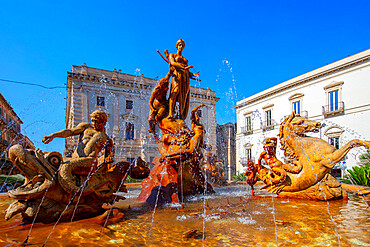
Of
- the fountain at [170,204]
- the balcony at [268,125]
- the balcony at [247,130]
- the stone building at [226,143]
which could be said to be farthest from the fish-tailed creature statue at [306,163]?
the stone building at [226,143]

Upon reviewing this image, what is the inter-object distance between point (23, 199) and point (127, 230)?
148cm

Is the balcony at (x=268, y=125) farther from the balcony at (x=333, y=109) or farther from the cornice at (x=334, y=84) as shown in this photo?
the cornice at (x=334, y=84)

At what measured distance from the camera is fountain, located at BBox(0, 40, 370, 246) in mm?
2693

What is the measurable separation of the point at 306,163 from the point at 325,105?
2361 centimetres

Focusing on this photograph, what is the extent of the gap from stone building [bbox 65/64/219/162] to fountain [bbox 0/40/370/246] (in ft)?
69.2

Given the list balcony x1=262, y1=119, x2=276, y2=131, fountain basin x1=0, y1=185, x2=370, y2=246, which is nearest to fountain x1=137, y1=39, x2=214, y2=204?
fountain basin x1=0, y1=185, x2=370, y2=246

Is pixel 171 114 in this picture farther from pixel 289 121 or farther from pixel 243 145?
pixel 243 145

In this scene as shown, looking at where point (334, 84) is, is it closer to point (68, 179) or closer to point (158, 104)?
point (158, 104)

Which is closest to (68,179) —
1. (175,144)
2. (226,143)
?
(175,144)

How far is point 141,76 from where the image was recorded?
29.9 meters

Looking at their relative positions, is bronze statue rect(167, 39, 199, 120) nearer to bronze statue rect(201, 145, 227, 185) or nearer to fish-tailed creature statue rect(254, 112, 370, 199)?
fish-tailed creature statue rect(254, 112, 370, 199)

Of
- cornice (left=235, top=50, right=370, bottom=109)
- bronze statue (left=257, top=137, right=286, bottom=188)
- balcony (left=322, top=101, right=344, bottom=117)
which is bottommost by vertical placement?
bronze statue (left=257, top=137, right=286, bottom=188)

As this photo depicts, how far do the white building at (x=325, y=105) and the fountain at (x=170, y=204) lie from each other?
1578 centimetres

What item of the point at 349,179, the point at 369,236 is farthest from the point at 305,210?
the point at 349,179
